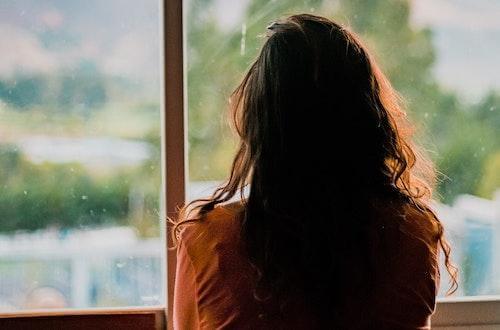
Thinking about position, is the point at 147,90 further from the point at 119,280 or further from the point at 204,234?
the point at 204,234

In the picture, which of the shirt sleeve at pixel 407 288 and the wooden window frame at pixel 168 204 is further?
the wooden window frame at pixel 168 204

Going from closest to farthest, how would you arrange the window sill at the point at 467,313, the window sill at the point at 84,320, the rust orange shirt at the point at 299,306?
the rust orange shirt at the point at 299,306, the window sill at the point at 84,320, the window sill at the point at 467,313

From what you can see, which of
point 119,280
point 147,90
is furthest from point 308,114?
point 119,280

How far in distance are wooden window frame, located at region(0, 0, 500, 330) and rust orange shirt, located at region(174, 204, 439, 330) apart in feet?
1.59

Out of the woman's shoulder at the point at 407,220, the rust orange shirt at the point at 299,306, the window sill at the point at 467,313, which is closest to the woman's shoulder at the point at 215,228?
the rust orange shirt at the point at 299,306

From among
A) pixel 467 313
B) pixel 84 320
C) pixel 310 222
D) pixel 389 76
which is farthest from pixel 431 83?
pixel 84 320

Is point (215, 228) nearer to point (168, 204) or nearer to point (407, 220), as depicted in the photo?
point (407, 220)

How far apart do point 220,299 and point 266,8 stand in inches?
32.0

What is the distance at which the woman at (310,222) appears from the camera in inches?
39.4

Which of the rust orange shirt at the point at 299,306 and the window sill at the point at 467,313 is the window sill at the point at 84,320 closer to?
the rust orange shirt at the point at 299,306

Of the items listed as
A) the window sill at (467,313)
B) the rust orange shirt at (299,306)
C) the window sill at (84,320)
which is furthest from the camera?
the window sill at (467,313)

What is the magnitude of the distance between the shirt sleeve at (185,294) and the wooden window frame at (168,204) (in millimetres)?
455

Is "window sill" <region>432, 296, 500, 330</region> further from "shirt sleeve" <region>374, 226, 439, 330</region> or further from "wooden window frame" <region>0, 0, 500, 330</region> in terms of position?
"shirt sleeve" <region>374, 226, 439, 330</region>

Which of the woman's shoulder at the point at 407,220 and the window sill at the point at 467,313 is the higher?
the woman's shoulder at the point at 407,220
